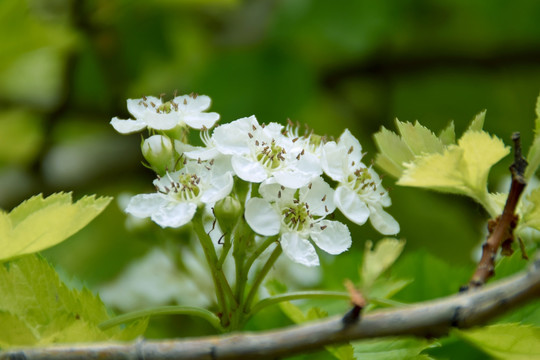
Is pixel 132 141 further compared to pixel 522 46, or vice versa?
pixel 522 46

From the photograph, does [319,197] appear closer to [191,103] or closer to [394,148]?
[394,148]

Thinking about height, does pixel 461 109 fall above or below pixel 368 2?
below

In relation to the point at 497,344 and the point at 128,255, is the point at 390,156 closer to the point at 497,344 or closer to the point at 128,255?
the point at 497,344

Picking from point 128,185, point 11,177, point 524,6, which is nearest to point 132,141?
point 128,185

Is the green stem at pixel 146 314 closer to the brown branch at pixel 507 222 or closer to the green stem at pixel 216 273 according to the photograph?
the green stem at pixel 216 273

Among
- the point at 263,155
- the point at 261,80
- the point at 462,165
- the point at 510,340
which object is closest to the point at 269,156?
the point at 263,155

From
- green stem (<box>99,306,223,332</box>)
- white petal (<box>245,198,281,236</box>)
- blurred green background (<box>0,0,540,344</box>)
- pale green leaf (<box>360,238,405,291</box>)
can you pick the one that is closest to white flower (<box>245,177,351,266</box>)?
white petal (<box>245,198,281,236</box>)

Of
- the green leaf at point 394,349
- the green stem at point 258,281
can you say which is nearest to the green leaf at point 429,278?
the green leaf at point 394,349
